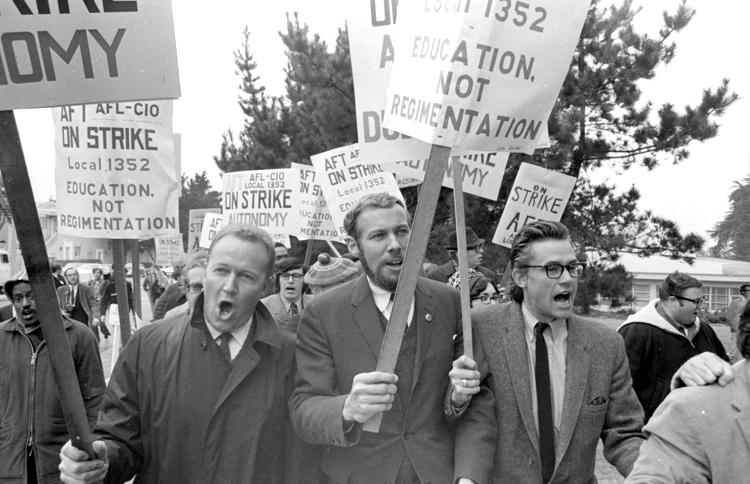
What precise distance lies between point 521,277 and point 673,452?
1189 mm

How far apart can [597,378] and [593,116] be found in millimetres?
12579

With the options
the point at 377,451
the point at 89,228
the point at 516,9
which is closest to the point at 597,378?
the point at 377,451

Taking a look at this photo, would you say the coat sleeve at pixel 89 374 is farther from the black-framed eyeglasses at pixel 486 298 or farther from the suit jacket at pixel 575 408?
the black-framed eyeglasses at pixel 486 298

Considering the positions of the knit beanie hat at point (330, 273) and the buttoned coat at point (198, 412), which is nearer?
the buttoned coat at point (198, 412)

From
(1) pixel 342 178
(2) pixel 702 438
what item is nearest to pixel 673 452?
(2) pixel 702 438

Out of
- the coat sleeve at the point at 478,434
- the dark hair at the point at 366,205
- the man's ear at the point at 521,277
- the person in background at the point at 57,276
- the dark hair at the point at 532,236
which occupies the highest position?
the dark hair at the point at 366,205

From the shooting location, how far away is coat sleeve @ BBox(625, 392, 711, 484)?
198 cm

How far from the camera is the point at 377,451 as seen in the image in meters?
2.80

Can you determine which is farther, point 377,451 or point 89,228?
point 89,228

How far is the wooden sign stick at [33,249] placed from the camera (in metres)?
2.02

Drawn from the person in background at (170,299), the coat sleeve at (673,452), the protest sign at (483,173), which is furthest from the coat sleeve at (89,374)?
the person in background at (170,299)

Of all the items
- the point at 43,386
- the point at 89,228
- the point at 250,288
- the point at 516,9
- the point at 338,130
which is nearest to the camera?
the point at 516,9

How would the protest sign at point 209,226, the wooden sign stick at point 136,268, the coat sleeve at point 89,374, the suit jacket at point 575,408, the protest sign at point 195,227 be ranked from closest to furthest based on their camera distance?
the suit jacket at point 575,408
the coat sleeve at point 89,374
the wooden sign stick at point 136,268
the protest sign at point 209,226
the protest sign at point 195,227

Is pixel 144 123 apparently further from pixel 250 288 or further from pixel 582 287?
pixel 582 287
